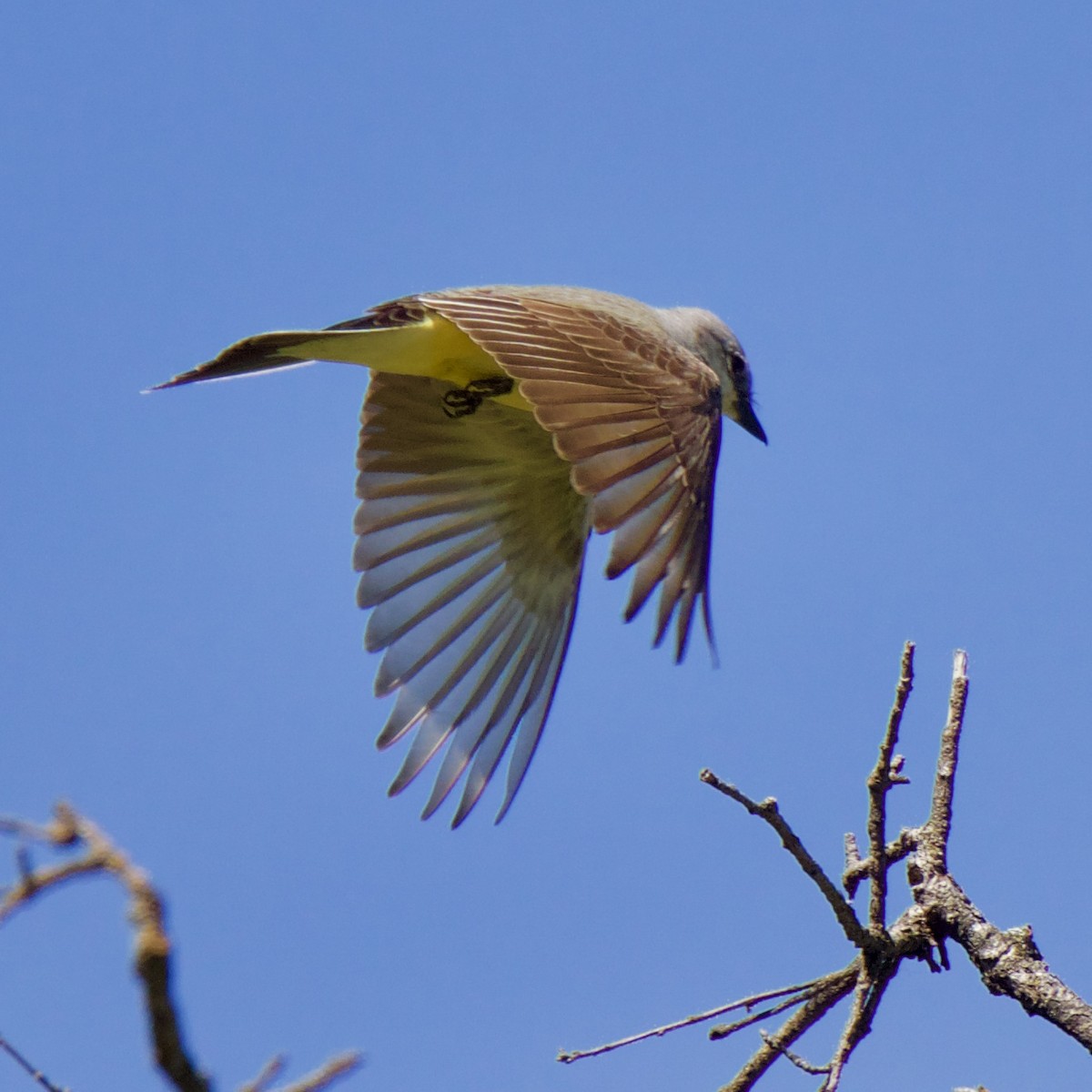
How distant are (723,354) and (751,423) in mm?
368

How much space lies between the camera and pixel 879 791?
2.67 metres

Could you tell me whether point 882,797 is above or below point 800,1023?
above

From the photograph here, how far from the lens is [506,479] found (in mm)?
6117

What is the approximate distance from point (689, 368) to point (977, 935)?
2.40m

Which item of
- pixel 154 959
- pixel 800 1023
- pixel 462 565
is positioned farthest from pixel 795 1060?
pixel 462 565

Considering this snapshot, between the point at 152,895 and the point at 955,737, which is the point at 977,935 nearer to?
the point at 955,737

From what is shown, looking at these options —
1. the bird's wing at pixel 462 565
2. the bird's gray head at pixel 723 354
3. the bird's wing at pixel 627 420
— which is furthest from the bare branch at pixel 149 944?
the bird's gray head at pixel 723 354

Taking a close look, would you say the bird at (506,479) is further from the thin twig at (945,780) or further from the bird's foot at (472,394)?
the thin twig at (945,780)

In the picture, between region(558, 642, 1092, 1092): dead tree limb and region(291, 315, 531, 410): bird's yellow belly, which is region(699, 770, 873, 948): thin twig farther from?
region(291, 315, 531, 410): bird's yellow belly

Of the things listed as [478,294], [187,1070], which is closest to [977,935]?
[187,1070]

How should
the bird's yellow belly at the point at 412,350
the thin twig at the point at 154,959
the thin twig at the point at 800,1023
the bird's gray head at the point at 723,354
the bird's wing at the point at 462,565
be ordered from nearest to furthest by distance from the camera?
the thin twig at the point at 154,959 → the thin twig at the point at 800,1023 → the bird's yellow belly at the point at 412,350 → the bird's wing at the point at 462,565 → the bird's gray head at the point at 723,354

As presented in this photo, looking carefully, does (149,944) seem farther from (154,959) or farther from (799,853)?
(799,853)

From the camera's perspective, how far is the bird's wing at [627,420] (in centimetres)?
374

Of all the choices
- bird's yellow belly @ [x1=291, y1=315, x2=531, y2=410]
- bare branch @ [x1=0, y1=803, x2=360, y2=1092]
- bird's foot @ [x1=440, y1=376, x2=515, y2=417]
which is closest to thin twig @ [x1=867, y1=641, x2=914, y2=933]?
bare branch @ [x1=0, y1=803, x2=360, y2=1092]
